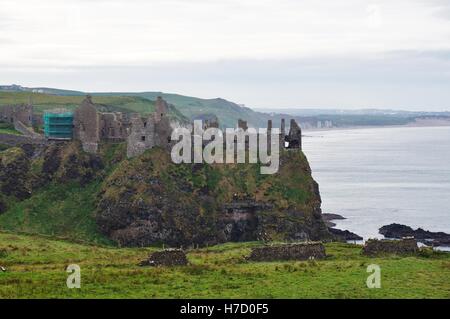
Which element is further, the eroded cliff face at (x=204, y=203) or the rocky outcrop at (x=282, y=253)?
the eroded cliff face at (x=204, y=203)

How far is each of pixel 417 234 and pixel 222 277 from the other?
263ft

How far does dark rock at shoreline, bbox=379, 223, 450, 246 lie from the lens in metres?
120

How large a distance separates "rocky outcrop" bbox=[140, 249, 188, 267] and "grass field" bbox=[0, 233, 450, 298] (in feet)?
3.05

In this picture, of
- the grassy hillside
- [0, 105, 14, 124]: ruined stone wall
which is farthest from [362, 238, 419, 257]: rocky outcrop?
[0, 105, 14, 124]: ruined stone wall

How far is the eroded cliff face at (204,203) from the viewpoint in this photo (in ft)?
329

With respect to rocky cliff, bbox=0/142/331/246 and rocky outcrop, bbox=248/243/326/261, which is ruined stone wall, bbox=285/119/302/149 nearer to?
rocky cliff, bbox=0/142/331/246

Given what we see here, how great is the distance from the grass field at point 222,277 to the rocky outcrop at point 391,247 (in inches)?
45.5

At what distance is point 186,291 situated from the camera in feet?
147

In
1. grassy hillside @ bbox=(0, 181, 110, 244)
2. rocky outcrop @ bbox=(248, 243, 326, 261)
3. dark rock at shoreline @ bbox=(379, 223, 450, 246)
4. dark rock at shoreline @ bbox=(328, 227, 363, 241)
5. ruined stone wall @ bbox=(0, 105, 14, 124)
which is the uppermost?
ruined stone wall @ bbox=(0, 105, 14, 124)

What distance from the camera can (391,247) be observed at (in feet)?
208

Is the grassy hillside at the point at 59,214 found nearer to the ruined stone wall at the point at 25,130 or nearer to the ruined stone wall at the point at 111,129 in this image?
the ruined stone wall at the point at 111,129

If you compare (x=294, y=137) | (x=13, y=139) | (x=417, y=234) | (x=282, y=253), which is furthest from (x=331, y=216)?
(x=282, y=253)

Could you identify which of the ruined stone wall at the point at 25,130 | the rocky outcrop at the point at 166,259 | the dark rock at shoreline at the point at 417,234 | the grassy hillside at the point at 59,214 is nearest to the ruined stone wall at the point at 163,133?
the grassy hillside at the point at 59,214
